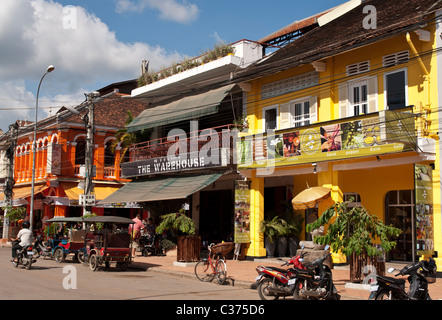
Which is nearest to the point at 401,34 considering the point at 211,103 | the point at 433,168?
the point at 433,168

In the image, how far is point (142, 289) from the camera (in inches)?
492

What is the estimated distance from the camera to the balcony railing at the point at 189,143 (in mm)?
21688

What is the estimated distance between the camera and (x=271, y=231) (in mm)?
19984

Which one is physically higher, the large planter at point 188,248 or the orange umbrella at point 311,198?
the orange umbrella at point 311,198

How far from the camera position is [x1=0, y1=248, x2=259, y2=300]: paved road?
1102 centimetres

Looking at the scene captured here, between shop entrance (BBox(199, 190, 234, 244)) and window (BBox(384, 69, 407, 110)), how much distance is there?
10.9m

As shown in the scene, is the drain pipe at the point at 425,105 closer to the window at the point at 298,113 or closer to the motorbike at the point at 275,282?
the window at the point at 298,113

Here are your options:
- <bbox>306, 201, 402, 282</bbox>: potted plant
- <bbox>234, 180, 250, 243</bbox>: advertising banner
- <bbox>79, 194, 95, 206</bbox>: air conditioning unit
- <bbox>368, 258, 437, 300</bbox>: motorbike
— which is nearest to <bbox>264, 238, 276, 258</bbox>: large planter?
<bbox>234, 180, 250, 243</bbox>: advertising banner

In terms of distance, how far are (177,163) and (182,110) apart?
8.54ft

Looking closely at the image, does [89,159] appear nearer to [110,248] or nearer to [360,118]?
[110,248]

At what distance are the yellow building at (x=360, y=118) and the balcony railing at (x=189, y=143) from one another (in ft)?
3.93

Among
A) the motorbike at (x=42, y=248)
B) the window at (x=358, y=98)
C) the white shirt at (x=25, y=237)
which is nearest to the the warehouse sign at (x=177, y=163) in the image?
the window at (x=358, y=98)

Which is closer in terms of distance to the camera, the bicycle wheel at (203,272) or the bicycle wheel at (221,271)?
the bicycle wheel at (221,271)

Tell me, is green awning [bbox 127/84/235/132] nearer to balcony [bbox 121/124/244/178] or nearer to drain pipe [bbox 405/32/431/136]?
balcony [bbox 121/124/244/178]
